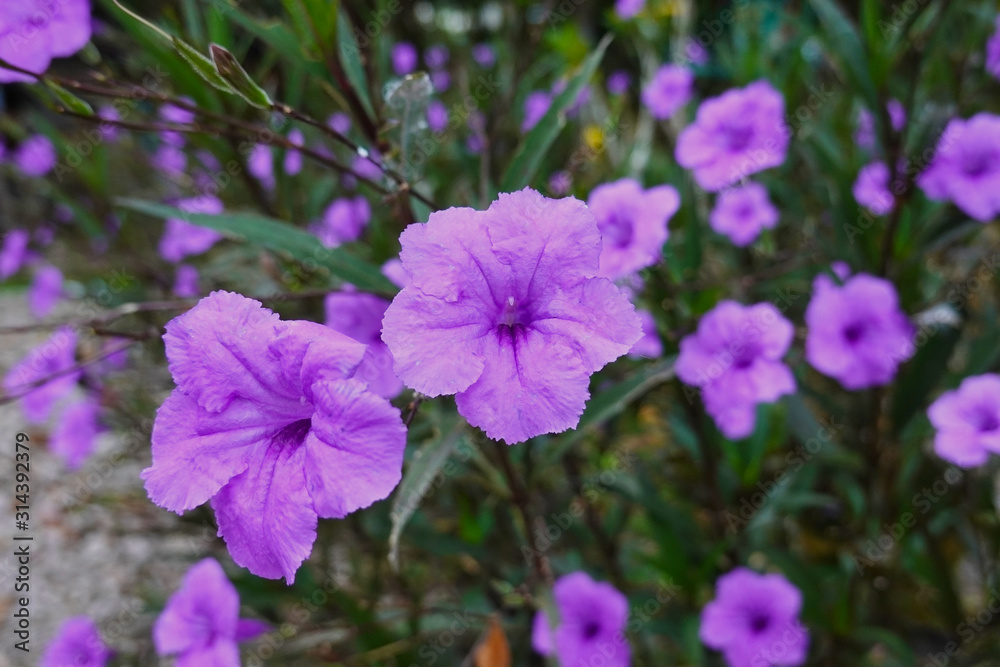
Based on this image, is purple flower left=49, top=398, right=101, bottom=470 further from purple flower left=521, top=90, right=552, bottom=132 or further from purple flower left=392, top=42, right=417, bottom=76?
purple flower left=392, top=42, right=417, bottom=76

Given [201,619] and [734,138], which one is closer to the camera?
[201,619]

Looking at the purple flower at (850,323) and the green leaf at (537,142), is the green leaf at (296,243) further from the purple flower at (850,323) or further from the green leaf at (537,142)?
the purple flower at (850,323)

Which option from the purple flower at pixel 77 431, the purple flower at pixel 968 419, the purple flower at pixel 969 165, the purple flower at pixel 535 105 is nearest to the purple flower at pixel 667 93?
the purple flower at pixel 535 105

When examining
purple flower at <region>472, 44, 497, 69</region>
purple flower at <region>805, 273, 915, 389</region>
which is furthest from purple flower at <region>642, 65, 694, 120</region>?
purple flower at <region>472, 44, 497, 69</region>

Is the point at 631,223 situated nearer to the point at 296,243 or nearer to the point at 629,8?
the point at 296,243

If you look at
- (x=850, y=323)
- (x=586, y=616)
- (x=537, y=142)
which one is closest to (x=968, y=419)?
(x=850, y=323)

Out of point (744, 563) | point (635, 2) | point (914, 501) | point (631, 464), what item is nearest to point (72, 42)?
point (631, 464)
